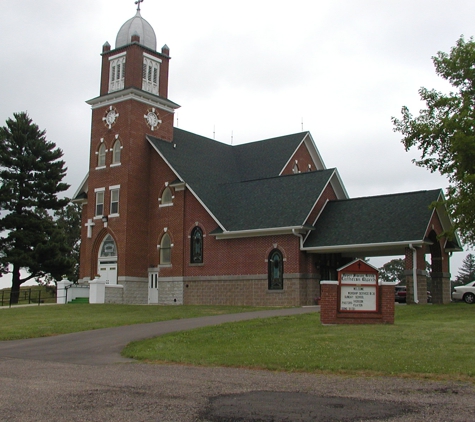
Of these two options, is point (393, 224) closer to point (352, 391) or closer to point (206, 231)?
point (206, 231)

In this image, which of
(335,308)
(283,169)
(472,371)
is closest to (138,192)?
(283,169)

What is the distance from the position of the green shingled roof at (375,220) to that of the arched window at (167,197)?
9716 millimetres

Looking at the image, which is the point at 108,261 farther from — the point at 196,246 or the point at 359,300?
the point at 359,300

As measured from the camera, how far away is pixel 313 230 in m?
32.6

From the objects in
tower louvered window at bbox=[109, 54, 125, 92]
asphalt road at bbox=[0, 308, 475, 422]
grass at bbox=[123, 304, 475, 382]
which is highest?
tower louvered window at bbox=[109, 54, 125, 92]

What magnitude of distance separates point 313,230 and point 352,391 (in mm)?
23352

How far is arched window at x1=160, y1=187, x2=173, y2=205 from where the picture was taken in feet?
124

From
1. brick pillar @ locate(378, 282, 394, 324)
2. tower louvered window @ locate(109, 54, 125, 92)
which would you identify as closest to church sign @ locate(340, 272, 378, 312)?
brick pillar @ locate(378, 282, 394, 324)

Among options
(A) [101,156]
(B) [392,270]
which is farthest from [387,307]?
(B) [392,270]

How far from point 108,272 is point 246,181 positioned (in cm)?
1028

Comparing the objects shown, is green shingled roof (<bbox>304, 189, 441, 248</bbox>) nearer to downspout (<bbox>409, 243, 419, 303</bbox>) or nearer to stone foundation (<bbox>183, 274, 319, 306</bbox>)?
downspout (<bbox>409, 243, 419, 303</bbox>)

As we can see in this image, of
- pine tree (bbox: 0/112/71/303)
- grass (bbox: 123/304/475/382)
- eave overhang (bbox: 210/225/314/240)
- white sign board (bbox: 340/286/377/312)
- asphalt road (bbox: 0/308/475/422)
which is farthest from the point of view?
pine tree (bbox: 0/112/71/303)

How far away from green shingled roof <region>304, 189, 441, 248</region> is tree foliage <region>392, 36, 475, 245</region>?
7.50ft

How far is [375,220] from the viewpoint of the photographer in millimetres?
31391
